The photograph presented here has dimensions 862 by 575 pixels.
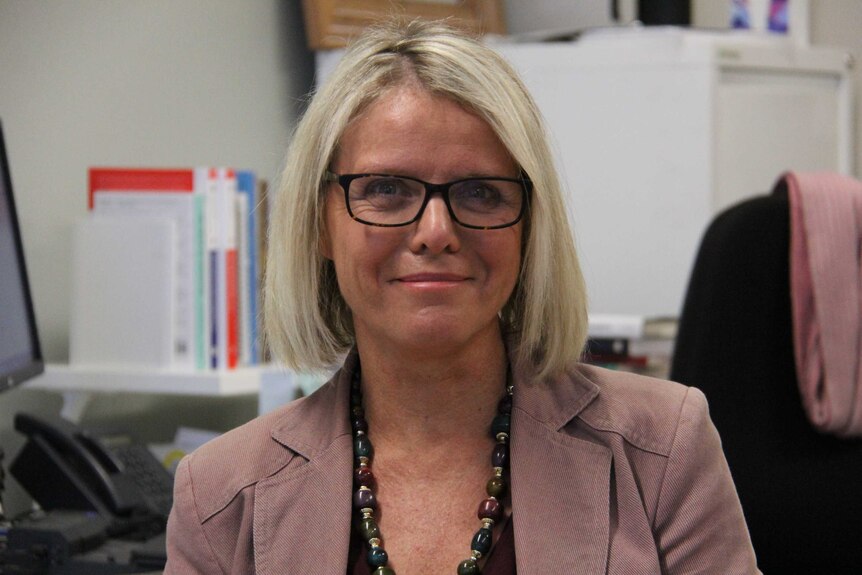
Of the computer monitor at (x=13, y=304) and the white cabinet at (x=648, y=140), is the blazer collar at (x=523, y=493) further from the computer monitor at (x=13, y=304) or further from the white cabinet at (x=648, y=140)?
the white cabinet at (x=648, y=140)

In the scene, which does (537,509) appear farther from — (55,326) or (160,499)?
(55,326)

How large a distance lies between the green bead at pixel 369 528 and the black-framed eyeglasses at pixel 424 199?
1.03 feet

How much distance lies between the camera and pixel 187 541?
128cm

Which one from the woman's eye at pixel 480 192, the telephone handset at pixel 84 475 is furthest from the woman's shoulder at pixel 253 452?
the telephone handset at pixel 84 475

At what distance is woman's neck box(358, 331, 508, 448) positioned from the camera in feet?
4.28

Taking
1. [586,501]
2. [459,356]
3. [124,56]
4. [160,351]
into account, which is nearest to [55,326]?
[160,351]

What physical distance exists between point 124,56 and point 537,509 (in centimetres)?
155

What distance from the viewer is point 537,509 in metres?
1.24

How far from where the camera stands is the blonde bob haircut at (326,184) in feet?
4.10

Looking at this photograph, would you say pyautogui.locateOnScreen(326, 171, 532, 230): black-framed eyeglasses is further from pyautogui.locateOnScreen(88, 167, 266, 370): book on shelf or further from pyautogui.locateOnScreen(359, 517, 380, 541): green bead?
pyautogui.locateOnScreen(88, 167, 266, 370): book on shelf

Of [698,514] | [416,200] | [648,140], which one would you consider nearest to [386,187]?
[416,200]

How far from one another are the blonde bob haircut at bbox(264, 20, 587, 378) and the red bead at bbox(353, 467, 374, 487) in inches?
7.2

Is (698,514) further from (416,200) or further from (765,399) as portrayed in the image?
(765,399)

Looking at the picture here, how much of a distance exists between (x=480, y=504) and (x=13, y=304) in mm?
903
